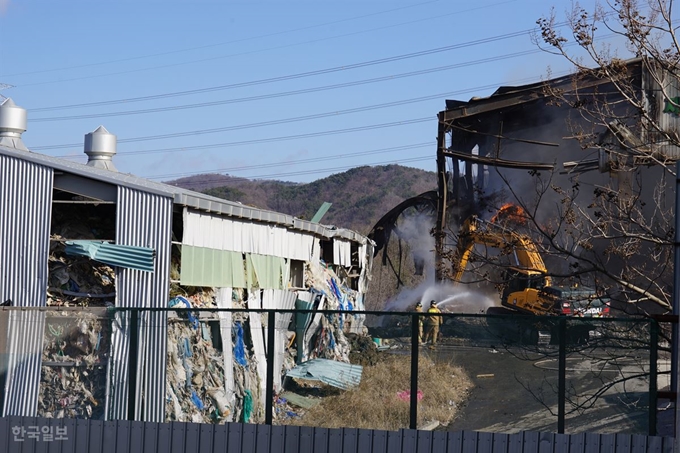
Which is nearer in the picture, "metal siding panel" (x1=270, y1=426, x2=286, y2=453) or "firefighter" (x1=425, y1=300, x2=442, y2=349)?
"firefighter" (x1=425, y1=300, x2=442, y2=349)

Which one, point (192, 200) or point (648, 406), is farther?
point (192, 200)

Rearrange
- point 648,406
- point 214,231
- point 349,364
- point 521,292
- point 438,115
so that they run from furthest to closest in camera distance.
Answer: point 438,115
point 521,292
point 214,231
point 349,364
point 648,406

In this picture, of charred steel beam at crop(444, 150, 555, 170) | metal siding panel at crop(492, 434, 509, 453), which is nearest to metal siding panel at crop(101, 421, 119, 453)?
metal siding panel at crop(492, 434, 509, 453)

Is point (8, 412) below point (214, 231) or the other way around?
below

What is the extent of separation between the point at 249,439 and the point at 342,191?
115651 mm

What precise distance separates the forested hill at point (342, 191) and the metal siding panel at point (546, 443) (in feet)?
335

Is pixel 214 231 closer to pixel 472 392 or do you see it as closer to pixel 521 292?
pixel 472 392

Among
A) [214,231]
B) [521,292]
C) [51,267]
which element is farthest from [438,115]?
[51,267]

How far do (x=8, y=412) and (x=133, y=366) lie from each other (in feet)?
5.51

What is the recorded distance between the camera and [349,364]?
9.59m

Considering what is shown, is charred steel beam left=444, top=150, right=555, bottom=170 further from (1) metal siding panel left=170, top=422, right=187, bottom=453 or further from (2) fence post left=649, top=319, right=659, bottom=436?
(1) metal siding panel left=170, top=422, right=187, bottom=453

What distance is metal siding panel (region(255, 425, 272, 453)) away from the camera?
956 cm

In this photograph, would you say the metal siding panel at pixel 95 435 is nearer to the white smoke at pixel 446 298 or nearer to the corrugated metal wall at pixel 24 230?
the corrugated metal wall at pixel 24 230

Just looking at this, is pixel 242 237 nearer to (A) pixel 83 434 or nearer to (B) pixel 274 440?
(A) pixel 83 434
